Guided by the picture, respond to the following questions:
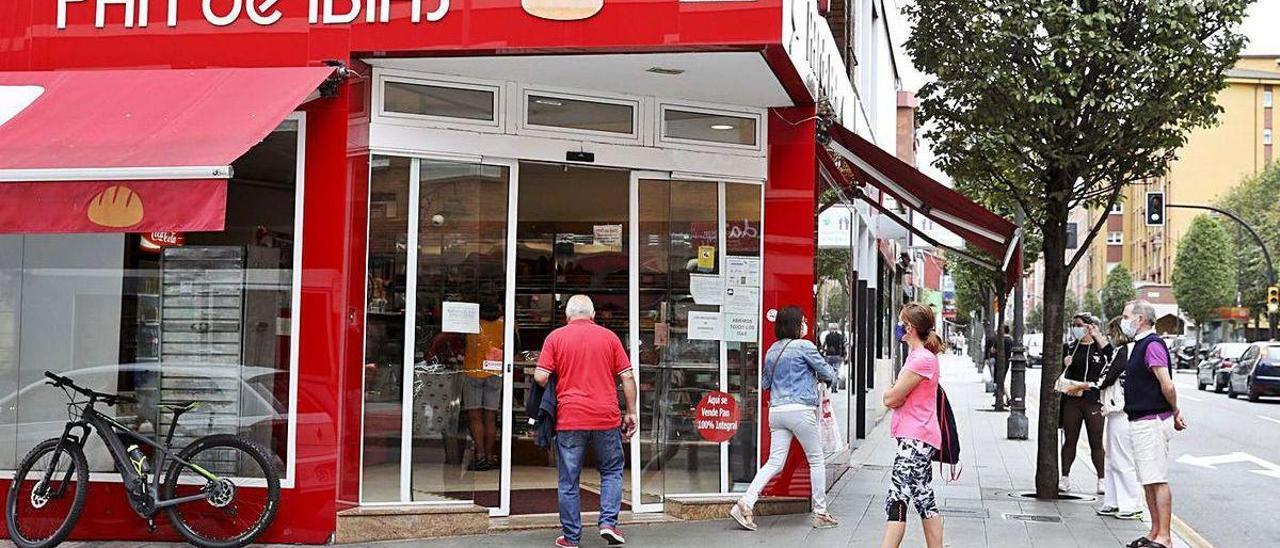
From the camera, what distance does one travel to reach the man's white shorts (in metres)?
8.87

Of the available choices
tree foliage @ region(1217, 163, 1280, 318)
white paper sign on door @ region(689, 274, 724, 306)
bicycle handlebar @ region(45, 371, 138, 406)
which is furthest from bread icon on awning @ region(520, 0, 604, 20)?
tree foliage @ region(1217, 163, 1280, 318)

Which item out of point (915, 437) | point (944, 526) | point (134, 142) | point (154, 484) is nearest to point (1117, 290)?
point (944, 526)

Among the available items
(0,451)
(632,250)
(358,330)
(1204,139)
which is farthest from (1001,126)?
(1204,139)

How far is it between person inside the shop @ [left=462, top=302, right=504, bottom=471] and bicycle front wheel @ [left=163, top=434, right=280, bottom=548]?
1.50 meters

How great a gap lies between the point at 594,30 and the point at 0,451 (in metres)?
5.25

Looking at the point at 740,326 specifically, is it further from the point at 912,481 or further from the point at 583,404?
the point at 912,481

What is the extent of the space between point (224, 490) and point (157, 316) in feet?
4.96

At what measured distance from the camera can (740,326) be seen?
9969mm

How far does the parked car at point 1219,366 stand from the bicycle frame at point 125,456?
1285 inches

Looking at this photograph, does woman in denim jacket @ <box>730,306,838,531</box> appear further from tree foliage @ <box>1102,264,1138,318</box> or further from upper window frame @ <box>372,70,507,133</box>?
tree foliage @ <box>1102,264,1138,318</box>

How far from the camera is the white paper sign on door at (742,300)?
9984 mm

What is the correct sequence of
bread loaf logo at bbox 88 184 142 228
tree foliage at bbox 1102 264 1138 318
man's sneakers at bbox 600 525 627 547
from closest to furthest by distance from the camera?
→ 1. bread loaf logo at bbox 88 184 142 228
2. man's sneakers at bbox 600 525 627 547
3. tree foliage at bbox 1102 264 1138 318

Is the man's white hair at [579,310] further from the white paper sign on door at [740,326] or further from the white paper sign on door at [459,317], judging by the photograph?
the white paper sign on door at [740,326]

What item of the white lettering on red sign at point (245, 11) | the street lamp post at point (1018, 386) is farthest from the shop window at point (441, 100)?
the street lamp post at point (1018, 386)
